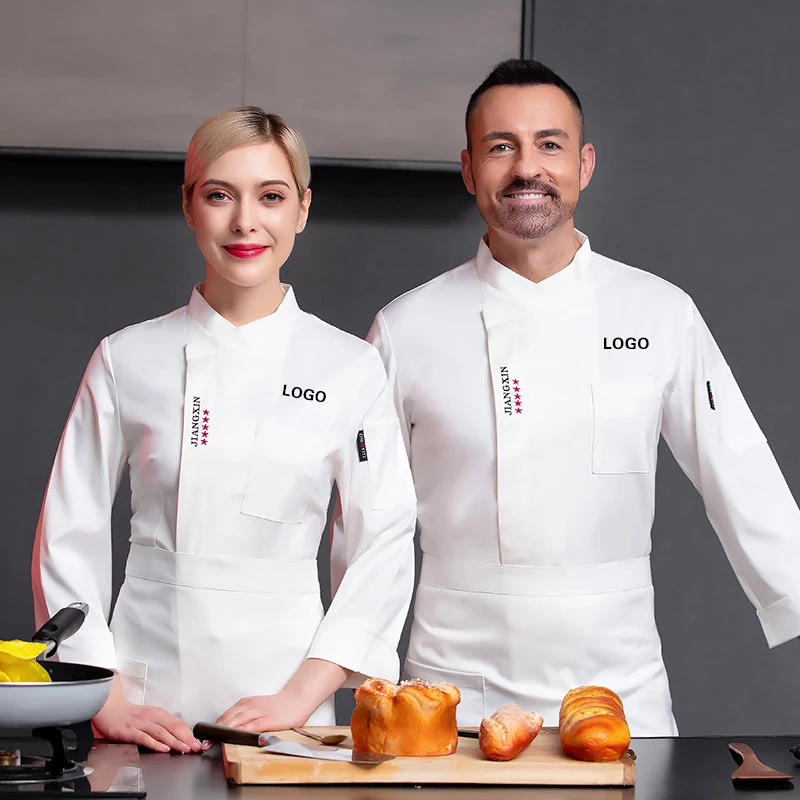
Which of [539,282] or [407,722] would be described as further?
[539,282]

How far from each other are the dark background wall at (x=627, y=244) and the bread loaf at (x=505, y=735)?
1559mm

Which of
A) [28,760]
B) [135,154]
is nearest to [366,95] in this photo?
[135,154]

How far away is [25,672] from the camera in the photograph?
1194 mm

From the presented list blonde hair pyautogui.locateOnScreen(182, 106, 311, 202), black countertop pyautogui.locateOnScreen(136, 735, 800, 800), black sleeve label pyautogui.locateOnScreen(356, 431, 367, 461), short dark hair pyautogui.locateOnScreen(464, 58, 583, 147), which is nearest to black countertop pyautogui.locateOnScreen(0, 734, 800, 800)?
black countertop pyautogui.locateOnScreen(136, 735, 800, 800)

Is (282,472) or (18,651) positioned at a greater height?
(282,472)

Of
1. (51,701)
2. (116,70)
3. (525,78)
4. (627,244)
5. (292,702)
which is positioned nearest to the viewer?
(51,701)

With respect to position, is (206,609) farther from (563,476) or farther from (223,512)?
(563,476)

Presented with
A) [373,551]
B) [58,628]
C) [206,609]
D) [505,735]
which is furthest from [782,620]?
[58,628]

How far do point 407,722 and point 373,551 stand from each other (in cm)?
41

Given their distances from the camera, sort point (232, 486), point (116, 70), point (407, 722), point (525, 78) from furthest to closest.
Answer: point (116, 70) → point (525, 78) → point (232, 486) → point (407, 722)

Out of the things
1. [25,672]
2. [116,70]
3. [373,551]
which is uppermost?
[116,70]

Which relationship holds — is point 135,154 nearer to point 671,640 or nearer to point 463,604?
point 463,604

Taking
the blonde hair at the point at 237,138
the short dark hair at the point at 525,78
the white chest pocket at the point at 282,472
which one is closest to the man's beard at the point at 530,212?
the short dark hair at the point at 525,78

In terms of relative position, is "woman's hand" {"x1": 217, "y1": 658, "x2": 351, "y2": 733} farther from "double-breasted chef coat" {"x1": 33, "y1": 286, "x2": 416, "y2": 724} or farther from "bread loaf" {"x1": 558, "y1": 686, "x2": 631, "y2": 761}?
"bread loaf" {"x1": 558, "y1": 686, "x2": 631, "y2": 761}
